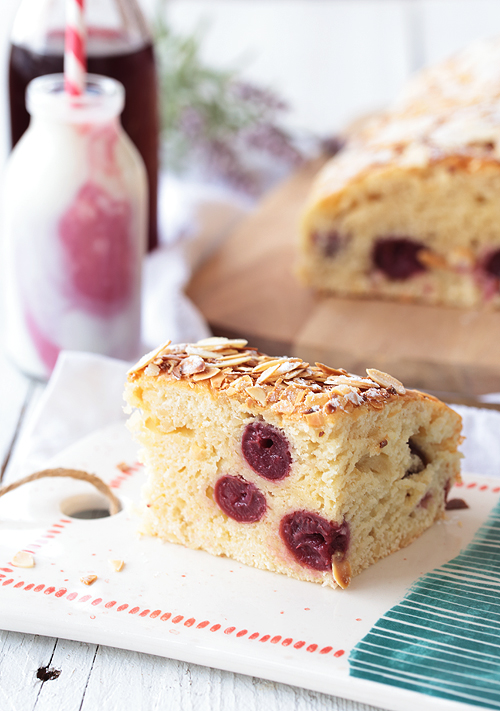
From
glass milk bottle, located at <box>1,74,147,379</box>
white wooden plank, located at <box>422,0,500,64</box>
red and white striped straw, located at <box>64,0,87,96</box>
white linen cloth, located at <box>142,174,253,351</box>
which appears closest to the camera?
red and white striped straw, located at <box>64,0,87,96</box>

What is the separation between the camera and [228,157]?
422 cm

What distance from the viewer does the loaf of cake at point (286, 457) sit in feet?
5.83

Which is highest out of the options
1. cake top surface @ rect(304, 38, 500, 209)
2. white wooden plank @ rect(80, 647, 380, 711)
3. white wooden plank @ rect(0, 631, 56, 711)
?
cake top surface @ rect(304, 38, 500, 209)

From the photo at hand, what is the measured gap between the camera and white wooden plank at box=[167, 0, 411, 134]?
525 centimetres

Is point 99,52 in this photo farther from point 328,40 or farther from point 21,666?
point 328,40

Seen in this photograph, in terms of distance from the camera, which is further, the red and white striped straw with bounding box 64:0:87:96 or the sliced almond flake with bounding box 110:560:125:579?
the red and white striped straw with bounding box 64:0:87:96

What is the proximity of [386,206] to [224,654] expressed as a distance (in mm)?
2140

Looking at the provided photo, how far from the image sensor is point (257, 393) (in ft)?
5.87

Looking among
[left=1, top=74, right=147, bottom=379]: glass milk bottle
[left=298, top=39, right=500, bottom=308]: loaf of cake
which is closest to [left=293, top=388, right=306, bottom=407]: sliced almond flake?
[left=1, top=74, right=147, bottom=379]: glass milk bottle

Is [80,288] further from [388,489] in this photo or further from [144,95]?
[388,489]

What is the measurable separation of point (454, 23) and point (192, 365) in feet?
16.1

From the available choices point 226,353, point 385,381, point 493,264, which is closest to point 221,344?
point 226,353

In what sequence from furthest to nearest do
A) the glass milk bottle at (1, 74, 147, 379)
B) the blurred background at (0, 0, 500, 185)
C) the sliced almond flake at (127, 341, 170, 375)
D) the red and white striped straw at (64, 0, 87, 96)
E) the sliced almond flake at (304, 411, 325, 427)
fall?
1. the blurred background at (0, 0, 500, 185)
2. the glass milk bottle at (1, 74, 147, 379)
3. the red and white striped straw at (64, 0, 87, 96)
4. the sliced almond flake at (127, 341, 170, 375)
5. the sliced almond flake at (304, 411, 325, 427)

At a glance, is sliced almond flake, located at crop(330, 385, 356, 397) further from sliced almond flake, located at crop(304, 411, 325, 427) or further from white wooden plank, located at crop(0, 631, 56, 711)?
white wooden plank, located at crop(0, 631, 56, 711)
